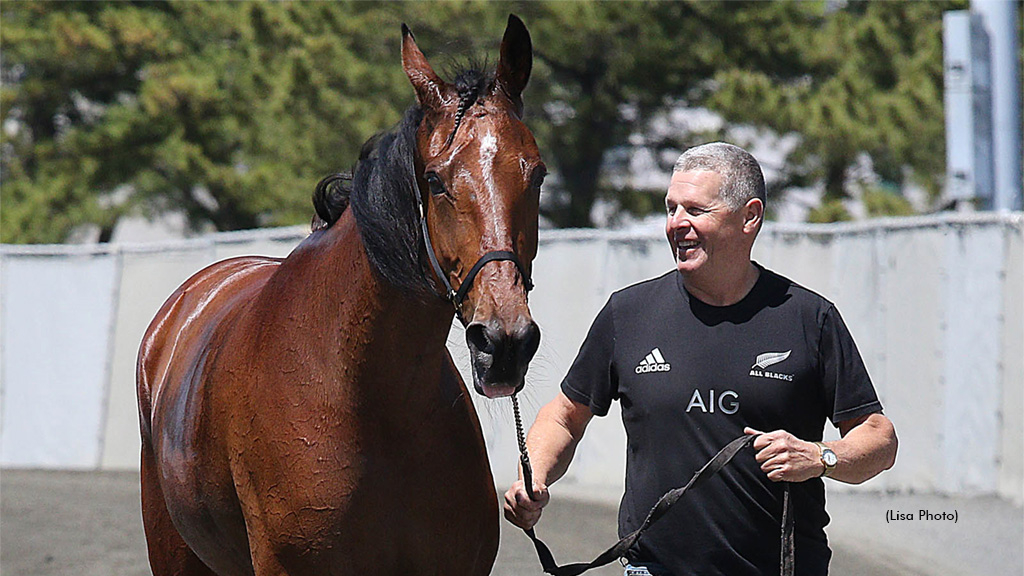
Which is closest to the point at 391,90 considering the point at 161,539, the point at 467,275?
the point at 161,539

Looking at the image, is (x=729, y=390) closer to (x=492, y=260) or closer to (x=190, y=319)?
(x=492, y=260)

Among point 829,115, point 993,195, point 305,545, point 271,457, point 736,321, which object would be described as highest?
point 829,115

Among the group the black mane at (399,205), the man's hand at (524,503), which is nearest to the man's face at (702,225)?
the black mane at (399,205)

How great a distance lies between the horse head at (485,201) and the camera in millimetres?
2791

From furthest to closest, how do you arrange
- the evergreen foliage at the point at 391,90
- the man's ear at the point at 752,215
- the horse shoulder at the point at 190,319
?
the evergreen foliage at the point at 391,90
the horse shoulder at the point at 190,319
the man's ear at the point at 752,215

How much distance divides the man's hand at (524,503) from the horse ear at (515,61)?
36.6 inches

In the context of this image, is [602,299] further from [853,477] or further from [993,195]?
[853,477]

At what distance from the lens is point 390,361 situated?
11.1ft

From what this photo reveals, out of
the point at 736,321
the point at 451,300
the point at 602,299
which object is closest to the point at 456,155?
the point at 451,300

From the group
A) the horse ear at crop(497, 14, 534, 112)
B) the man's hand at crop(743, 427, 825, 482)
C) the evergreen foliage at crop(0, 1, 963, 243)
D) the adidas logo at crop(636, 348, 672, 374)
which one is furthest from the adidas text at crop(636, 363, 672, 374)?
the evergreen foliage at crop(0, 1, 963, 243)

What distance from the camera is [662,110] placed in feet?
57.0

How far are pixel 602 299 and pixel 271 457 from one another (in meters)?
7.57

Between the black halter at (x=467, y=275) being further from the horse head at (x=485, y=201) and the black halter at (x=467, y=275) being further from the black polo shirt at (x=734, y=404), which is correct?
the black polo shirt at (x=734, y=404)

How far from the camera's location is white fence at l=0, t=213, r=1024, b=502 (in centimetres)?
880
